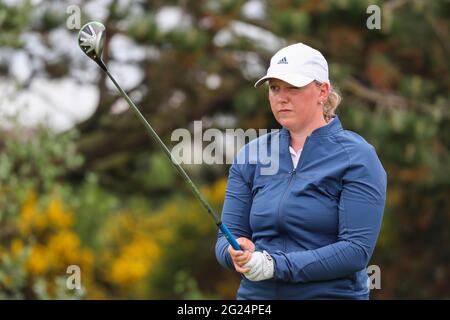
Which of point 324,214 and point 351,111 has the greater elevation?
point 351,111

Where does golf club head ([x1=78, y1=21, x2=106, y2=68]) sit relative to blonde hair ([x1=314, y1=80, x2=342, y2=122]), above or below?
above

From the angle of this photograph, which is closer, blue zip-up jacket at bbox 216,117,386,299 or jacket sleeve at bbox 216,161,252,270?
blue zip-up jacket at bbox 216,117,386,299

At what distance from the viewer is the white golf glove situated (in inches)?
115

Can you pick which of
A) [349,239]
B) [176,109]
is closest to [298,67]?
[349,239]

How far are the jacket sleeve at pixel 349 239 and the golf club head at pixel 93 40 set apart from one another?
2.85 feet

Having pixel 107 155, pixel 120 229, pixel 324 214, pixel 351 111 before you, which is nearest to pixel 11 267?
pixel 107 155

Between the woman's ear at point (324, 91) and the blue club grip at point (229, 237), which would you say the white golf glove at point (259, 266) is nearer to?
the blue club grip at point (229, 237)

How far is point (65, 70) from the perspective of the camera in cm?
1019

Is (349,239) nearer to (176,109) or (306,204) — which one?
(306,204)

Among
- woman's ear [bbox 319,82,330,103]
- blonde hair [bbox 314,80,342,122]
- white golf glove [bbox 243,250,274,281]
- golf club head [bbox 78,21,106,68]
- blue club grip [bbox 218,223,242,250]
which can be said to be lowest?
white golf glove [bbox 243,250,274,281]

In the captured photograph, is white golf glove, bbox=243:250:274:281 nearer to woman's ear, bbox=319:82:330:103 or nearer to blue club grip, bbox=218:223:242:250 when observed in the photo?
blue club grip, bbox=218:223:242:250

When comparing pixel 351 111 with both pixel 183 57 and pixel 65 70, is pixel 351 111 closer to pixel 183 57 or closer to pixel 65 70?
pixel 183 57

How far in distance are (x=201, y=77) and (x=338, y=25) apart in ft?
5.17

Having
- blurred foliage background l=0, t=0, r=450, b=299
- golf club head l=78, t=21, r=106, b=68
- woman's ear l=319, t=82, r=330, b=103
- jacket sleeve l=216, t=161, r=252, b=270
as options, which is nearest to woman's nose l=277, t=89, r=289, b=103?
woman's ear l=319, t=82, r=330, b=103
